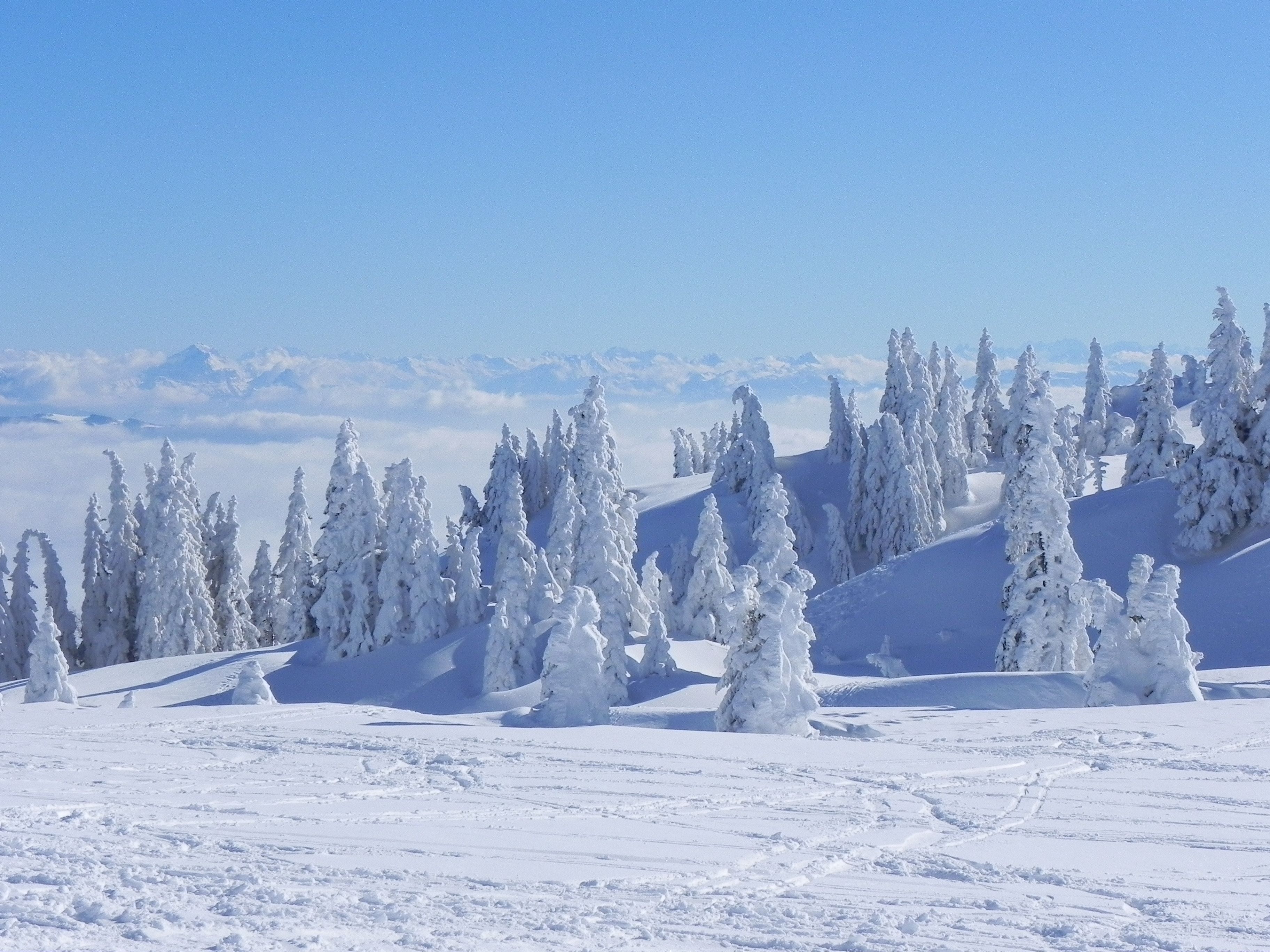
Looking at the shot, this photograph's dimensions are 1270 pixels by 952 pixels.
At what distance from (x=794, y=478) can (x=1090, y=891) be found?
244 feet

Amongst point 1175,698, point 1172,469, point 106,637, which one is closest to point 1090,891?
point 1175,698

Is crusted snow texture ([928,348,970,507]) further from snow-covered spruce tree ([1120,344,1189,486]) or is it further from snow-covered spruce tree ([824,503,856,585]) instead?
snow-covered spruce tree ([1120,344,1189,486])

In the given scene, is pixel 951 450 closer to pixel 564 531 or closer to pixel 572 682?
pixel 564 531

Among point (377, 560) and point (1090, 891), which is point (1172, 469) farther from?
point (1090, 891)

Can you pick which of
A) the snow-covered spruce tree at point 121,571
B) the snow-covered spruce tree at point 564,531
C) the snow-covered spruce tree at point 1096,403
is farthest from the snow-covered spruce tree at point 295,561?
the snow-covered spruce tree at point 1096,403

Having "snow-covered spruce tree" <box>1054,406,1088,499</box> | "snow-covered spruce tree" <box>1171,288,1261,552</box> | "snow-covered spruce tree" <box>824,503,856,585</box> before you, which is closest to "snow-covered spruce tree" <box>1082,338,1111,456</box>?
"snow-covered spruce tree" <box>1054,406,1088,499</box>

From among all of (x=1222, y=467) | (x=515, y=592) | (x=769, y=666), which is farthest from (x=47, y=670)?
(x=1222, y=467)

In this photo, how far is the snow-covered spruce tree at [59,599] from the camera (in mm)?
60000

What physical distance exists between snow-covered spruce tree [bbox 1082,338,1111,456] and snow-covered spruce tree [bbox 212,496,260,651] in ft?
203

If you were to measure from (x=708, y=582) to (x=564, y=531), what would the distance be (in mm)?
6845

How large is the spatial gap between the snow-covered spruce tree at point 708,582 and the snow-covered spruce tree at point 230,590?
28.9 meters

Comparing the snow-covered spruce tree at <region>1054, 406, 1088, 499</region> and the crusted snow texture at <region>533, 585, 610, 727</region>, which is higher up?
the snow-covered spruce tree at <region>1054, 406, 1088, 499</region>

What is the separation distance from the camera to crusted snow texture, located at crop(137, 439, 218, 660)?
5822 cm

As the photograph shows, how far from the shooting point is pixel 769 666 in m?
24.0
